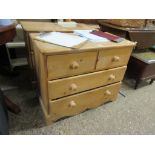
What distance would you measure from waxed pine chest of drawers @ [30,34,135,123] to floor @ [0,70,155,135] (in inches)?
3.8

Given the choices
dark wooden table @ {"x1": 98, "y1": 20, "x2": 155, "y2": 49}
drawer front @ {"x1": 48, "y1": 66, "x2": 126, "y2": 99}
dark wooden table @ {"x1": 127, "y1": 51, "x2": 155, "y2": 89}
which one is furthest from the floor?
dark wooden table @ {"x1": 98, "y1": 20, "x2": 155, "y2": 49}

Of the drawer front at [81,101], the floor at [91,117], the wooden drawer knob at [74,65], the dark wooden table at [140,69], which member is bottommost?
the floor at [91,117]

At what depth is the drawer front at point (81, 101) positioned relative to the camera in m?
1.14

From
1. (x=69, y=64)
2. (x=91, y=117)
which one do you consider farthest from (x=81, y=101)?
(x=69, y=64)

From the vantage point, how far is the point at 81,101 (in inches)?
49.2

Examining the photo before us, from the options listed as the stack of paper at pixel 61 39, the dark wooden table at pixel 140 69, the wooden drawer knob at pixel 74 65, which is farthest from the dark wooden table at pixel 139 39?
the wooden drawer knob at pixel 74 65

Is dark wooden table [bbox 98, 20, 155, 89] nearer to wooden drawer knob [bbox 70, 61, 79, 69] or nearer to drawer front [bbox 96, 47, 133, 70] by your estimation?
drawer front [bbox 96, 47, 133, 70]

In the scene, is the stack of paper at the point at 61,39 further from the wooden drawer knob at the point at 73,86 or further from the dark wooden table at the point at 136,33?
the dark wooden table at the point at 136,33

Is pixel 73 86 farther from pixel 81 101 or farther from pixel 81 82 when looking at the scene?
pixel 81 101

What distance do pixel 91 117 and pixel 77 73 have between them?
1.77 ft

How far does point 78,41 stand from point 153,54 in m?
1.26

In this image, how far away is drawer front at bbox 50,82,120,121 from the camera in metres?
1.14

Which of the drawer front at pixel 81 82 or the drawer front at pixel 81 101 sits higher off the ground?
the drawer front at pixel 81 82
